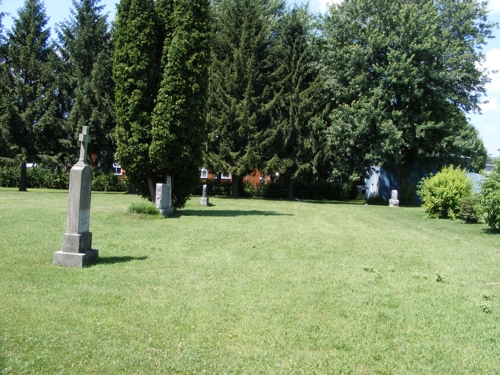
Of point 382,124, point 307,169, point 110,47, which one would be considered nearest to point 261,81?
point 307,169

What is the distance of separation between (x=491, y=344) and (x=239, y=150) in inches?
1154

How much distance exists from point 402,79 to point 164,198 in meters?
20.0

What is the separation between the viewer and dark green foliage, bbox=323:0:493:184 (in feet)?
97.4

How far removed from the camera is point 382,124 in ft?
95.8

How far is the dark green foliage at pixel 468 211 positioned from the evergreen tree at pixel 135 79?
503 inches

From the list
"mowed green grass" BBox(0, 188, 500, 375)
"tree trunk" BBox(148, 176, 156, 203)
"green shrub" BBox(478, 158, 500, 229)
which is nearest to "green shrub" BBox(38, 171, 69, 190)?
"tree trunk" BBox(148, 176, 156, 203)

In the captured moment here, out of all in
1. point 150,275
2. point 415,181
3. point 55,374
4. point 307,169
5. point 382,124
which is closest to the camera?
point 55,374

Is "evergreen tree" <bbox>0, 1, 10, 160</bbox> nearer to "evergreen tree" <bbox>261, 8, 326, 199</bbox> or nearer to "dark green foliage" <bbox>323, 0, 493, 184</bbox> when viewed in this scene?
"evergreen tree" <bbox>261, 8, 326, 199</bbox>

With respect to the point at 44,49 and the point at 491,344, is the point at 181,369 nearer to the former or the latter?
the point at 491,344

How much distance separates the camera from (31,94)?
113 ft

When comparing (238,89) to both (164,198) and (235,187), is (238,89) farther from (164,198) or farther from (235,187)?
(164,198)

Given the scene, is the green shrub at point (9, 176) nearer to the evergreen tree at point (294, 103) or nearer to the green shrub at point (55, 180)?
the green shrub at point (55, 180)

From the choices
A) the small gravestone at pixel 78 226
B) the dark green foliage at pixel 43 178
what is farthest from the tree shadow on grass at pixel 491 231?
the dark green foliage at pixel 43 178

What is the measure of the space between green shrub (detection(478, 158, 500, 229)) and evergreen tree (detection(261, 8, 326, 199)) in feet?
59.7
